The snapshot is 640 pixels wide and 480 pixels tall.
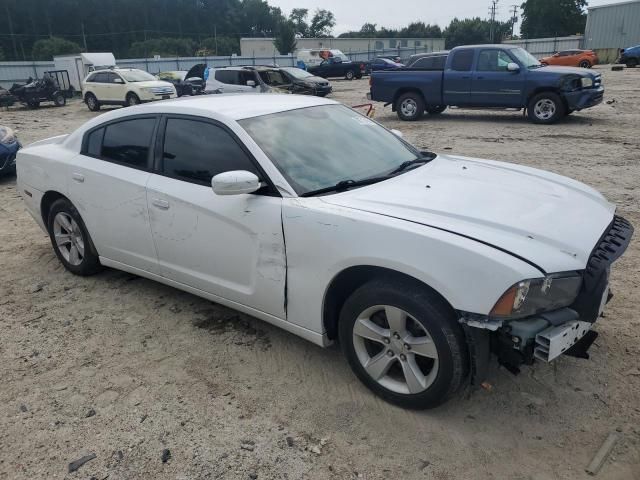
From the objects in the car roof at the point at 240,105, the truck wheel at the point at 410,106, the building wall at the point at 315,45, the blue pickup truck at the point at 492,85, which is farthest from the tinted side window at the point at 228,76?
the building wall at the point at 315,45

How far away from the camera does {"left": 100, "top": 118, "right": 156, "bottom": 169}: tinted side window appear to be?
153 inches

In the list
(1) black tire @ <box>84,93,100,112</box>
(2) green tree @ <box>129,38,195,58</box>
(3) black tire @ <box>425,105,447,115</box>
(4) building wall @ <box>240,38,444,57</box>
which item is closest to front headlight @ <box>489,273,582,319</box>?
(3) black tire @ <box>425,105,447,115</box>

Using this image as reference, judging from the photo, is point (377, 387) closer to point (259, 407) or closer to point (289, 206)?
point (259, 407)

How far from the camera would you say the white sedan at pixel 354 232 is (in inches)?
95.8

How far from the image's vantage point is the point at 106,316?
4.00 meters

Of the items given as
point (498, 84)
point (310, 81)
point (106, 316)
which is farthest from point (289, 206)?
point (310, 81)

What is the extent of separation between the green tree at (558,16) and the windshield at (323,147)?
301ft

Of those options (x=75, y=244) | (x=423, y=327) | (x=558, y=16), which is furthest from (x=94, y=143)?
(x=558, y=16)

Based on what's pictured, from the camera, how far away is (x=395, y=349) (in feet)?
9.03

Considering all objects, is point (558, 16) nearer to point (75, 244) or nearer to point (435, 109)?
point (435, 109)

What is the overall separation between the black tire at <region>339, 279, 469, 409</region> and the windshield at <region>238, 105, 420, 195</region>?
77cm

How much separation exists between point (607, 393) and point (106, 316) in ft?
11.3

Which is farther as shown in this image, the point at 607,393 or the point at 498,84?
the point at 498,84

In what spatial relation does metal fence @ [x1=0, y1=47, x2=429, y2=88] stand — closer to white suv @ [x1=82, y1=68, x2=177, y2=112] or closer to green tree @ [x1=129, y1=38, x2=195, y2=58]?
white suv @ [x1=82, y1=68, x2=177, y2=112]
